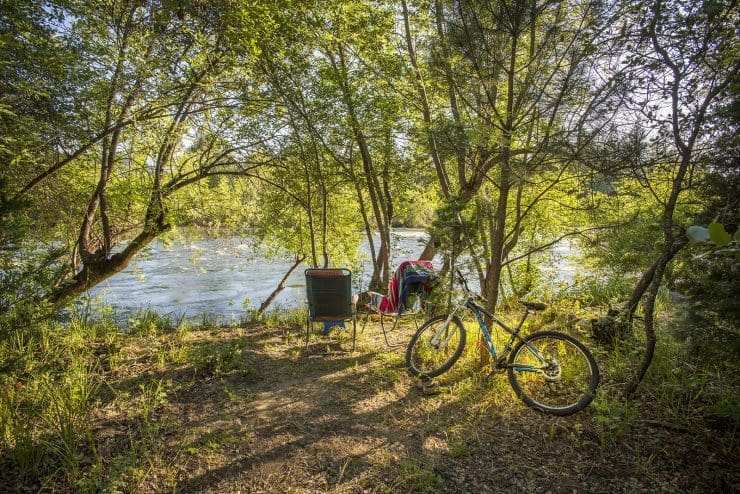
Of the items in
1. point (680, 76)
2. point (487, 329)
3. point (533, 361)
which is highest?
point (680, 76)

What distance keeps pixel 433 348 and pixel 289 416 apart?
54.4 inches

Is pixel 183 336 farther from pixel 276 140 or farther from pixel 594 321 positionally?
pixel 594 321

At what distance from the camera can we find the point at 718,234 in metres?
0.68

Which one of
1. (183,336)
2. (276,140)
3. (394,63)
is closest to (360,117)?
(394,63)

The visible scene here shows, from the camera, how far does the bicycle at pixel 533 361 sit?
2758 millimetres

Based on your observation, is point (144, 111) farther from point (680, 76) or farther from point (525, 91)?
point (680, 76)

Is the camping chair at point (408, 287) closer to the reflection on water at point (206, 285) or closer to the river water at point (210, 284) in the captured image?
the reflection on water at point (206, 285)

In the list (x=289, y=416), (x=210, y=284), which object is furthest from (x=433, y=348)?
(x=210, y=284)

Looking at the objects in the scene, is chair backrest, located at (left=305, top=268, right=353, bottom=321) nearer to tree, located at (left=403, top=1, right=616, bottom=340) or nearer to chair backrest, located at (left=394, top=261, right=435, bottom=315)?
chair backrest, located at (left=394, top=261, right=435, bottom=315)

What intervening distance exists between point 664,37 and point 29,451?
14.8ft

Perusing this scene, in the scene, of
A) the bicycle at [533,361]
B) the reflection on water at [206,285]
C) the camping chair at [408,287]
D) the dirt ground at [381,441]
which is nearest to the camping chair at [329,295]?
the camping chair at [408,287]

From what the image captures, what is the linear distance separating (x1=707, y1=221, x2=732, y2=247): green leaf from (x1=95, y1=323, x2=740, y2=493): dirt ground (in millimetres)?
1892

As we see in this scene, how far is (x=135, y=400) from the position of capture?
9.46 feet

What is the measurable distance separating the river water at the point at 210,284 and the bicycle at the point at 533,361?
554 centimetres
